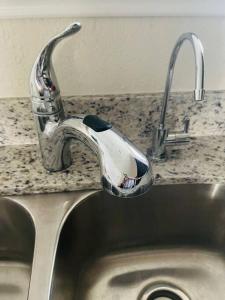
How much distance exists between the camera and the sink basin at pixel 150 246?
752 millimetres

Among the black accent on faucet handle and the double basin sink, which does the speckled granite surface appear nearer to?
the double basin sink

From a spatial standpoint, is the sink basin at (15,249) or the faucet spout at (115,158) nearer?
the faucet spout at (115,158)

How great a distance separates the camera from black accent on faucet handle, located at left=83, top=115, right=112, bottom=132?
23.6 inches

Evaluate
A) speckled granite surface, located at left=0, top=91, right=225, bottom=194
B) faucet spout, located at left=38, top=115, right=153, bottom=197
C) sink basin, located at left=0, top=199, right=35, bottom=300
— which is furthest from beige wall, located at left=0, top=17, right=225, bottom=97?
sink basin, located at left=0, top=199, right=35, bottom=300

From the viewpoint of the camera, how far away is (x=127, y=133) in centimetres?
84

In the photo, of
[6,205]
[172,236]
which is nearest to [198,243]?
[172,236]

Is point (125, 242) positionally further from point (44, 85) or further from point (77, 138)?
point (44, 85)

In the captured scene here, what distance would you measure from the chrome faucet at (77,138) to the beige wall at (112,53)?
0.41ft

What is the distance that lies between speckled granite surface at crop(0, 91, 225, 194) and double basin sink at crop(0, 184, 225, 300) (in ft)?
0.10

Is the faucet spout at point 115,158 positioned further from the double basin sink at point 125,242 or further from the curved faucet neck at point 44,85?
the double basin sink at point 125,242

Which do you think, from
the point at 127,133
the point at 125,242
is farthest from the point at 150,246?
the point at 127,133

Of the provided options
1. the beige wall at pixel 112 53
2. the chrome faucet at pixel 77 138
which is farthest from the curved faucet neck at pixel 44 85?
the beige wall at pixel 112 53

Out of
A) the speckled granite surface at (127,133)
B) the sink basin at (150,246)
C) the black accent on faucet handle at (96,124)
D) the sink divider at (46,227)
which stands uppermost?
the black accent on faucet handle at (96,124)

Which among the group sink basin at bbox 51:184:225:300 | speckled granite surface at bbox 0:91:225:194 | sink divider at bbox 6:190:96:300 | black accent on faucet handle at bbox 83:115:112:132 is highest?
black accent on faucet handle at bbox 83:115:112:132
